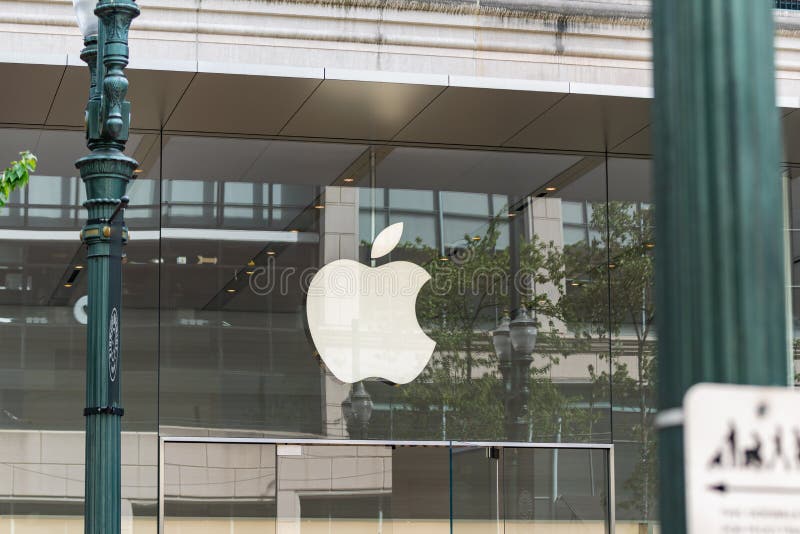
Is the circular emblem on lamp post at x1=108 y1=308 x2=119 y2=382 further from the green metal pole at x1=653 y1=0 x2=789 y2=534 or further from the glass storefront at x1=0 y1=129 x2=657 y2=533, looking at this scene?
the glass storefront at x1=0 y1=129 x2=657 y2=533

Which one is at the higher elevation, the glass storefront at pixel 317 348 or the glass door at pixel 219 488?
the glass storefront at pixel 317 348

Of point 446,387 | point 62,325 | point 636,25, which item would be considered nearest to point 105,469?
point 62,325

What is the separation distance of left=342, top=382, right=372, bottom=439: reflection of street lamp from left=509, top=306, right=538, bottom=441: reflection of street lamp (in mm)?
1995

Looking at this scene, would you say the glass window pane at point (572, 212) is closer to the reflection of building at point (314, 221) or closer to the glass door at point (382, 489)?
the reflection of building at point (314, 221)

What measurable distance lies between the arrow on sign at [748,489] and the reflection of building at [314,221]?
12.3 m

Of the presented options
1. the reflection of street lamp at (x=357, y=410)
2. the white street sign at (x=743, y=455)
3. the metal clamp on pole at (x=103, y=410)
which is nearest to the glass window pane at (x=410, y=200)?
the reflection of street lamp at (x=357, y=410)

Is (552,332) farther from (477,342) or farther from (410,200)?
(410,200)

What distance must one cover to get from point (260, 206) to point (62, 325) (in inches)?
114

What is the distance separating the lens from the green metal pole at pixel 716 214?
108 inches

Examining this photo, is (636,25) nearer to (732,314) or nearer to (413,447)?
(413,447)

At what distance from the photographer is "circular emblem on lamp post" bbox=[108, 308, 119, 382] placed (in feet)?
29.1

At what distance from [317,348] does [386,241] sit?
66.5 inches

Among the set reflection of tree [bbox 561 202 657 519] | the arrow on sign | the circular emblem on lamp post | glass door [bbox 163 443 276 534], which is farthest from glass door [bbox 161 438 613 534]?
the arrow on sign

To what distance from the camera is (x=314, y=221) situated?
17.0 m
